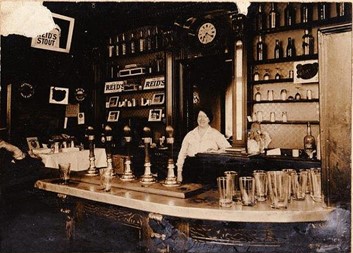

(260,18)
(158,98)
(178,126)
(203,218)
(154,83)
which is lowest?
(203,218)

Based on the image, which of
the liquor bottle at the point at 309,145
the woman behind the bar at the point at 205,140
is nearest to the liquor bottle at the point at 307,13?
the liquor bottle at the point at 309,145

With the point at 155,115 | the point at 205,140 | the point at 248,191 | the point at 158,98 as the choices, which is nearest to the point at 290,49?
the point at 205,140

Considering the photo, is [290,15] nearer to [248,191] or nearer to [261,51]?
[261,51]

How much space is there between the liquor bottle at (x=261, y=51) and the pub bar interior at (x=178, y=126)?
15mm

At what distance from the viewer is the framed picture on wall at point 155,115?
5.58 metres

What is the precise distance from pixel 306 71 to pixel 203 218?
289 centimetres

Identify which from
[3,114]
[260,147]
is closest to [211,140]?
[260,147]

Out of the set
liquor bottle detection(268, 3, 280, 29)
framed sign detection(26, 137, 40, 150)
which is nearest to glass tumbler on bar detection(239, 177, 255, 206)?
liquor bottle detection(268, 3, 280, 29)

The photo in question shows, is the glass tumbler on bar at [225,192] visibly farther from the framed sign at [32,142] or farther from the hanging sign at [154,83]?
the framed sign at [32,142]

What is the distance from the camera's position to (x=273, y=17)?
4.27 meters

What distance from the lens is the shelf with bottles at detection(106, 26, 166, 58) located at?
5594 mm

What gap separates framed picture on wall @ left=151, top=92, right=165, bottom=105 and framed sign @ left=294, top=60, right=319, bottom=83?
218cm

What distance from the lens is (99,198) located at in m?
2.08

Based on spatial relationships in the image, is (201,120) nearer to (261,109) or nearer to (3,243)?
(261,109)
